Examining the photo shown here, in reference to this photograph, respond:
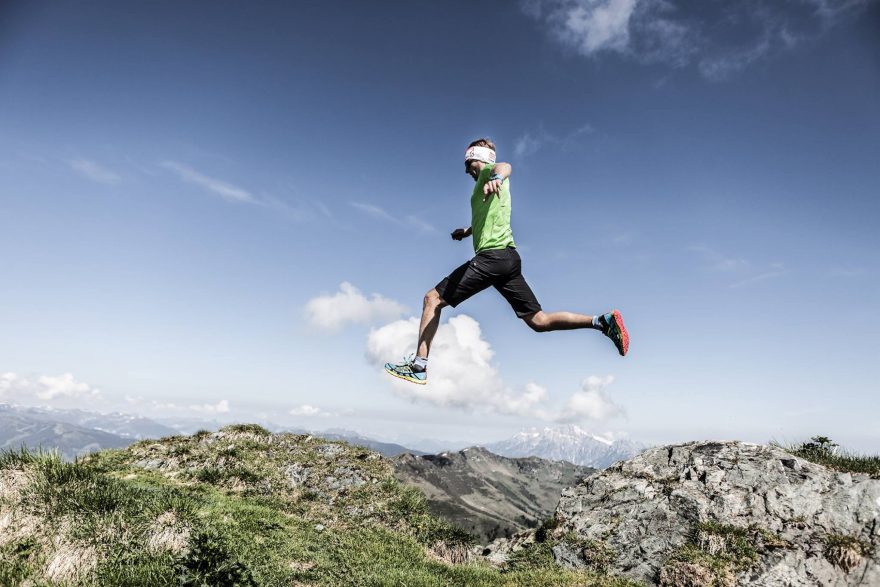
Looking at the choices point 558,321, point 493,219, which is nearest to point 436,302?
point 493,219

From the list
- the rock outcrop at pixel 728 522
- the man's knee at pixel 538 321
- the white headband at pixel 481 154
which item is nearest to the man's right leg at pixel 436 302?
the man's knee at pixel 538 321

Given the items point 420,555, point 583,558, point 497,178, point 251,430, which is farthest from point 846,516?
point 251,430

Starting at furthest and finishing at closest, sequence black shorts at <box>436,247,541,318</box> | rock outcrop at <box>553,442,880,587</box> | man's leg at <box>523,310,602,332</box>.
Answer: man's leg at <box>523,310,602,332</box>
black shorts at <box>436,247,541,318</box>
rock outcrop at <box>553,442,880,587</box>

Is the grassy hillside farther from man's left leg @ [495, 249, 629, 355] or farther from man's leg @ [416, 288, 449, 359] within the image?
man's left leg @ [495, 249, 629, 355]

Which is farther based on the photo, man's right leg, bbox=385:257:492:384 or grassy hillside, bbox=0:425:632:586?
man's right leg, bbox=385:257:492:384

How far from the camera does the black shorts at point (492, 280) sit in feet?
24.8

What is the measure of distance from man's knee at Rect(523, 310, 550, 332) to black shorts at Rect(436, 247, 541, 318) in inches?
3.1

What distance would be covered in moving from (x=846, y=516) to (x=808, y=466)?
4.46 feet

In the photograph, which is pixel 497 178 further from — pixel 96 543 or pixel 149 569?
pixel 96 543

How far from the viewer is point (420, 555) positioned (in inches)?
377

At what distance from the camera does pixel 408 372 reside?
26.1 feet

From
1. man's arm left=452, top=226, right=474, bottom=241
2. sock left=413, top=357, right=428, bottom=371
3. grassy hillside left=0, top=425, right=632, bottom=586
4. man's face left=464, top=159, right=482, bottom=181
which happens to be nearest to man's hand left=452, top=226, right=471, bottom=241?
man's arm left=452, top=226, right=474, bottom=241

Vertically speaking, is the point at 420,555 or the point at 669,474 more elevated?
the point at 669,474

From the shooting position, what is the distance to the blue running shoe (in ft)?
25.5
